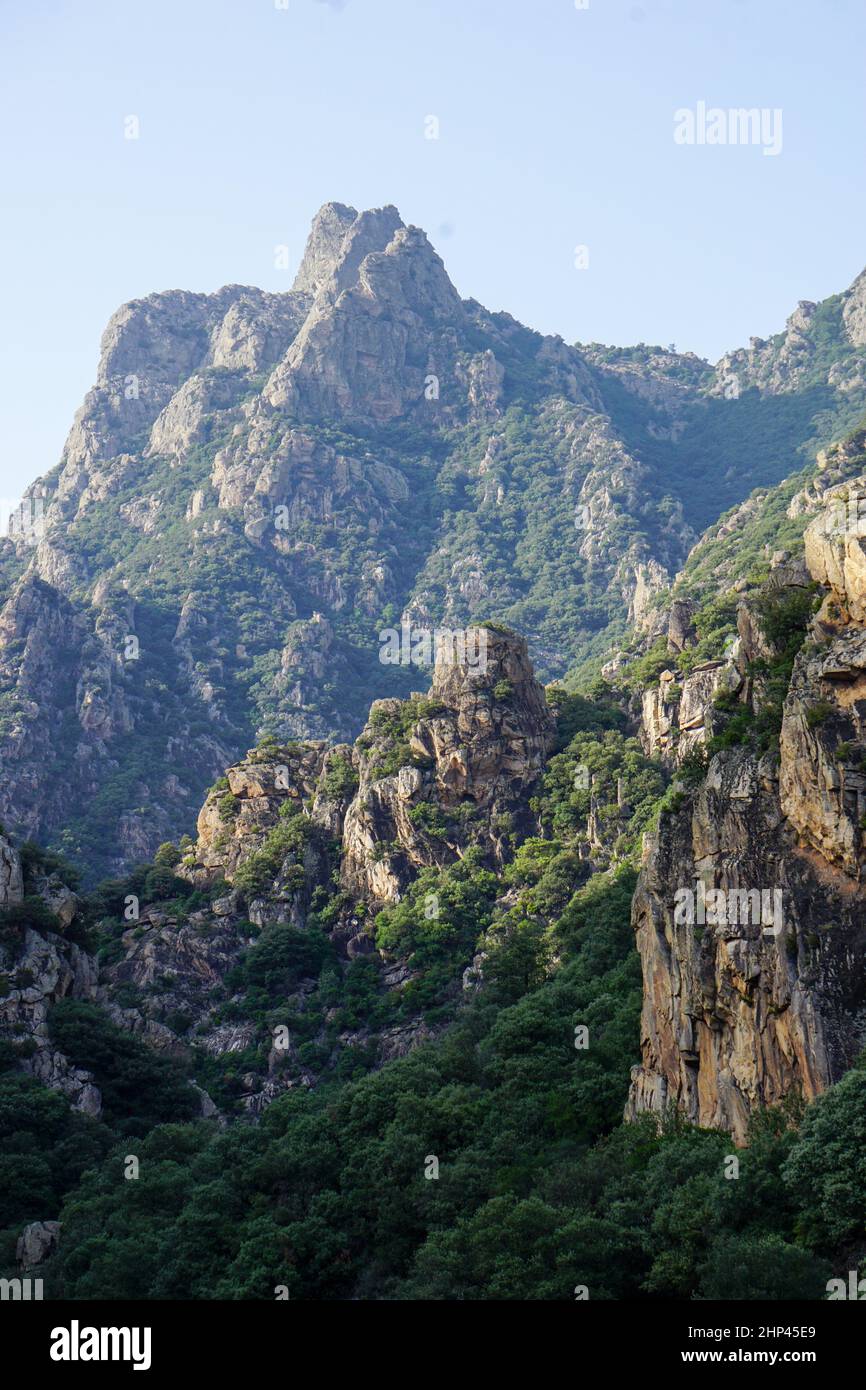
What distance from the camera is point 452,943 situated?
8781cm

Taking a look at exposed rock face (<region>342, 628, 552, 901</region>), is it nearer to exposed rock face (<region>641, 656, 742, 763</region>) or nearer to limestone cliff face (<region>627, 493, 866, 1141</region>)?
exposed rock face (<region>641, 656, 742, 763</region>)

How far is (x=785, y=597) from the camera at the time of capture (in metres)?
55.1

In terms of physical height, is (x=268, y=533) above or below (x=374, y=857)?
above

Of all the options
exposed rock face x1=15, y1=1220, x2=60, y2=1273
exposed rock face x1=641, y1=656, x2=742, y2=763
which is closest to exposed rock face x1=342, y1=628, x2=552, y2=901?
exposed rock face x1=641, y1=656, x2=742, y2=763

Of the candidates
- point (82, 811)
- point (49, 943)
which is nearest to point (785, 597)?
point (49, 943)

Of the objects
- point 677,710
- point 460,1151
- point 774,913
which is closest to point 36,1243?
point 460,1151

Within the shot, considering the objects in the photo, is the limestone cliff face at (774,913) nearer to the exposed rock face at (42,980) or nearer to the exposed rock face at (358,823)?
the exposed rock face at (42,980)

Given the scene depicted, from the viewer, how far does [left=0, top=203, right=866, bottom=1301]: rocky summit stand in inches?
1676

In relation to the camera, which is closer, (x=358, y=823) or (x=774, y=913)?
(x=774, y=913)

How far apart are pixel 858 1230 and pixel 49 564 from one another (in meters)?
163

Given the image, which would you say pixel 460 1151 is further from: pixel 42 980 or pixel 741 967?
pixel 42 980

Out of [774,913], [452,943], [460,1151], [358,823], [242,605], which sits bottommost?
[460,1151]

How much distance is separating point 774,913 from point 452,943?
44.6 metres
